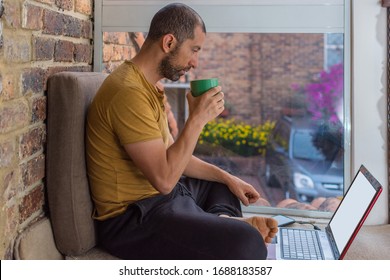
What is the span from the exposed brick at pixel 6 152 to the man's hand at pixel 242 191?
0.85m

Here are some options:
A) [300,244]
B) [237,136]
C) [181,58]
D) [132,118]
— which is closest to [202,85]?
[181,58]

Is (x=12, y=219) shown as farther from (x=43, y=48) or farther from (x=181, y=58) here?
(x=181, y=58)

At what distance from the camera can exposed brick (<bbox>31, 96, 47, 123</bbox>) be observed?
1616mm

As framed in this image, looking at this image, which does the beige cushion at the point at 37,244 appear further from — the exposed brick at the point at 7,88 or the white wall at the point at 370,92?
the white wall at the point at 370,92

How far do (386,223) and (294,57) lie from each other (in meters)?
0.96

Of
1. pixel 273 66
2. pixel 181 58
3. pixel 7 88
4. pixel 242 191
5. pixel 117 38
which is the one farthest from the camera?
pixel 273 66

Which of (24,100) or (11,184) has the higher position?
(24,100)

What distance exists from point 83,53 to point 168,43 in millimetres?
546

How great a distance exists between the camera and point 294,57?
2596 millimetres

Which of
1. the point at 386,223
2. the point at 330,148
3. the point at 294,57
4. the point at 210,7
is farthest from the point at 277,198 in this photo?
the point at 210,7

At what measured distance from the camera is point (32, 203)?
1626mm

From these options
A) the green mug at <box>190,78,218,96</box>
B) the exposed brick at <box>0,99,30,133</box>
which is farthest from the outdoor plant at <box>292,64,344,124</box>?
the exposed brick at <box>0,99,30,133</box>

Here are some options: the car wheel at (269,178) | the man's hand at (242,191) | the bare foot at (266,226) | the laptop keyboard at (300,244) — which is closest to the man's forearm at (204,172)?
the man's hand at (242,191)

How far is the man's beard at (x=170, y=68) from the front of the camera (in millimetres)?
1743
